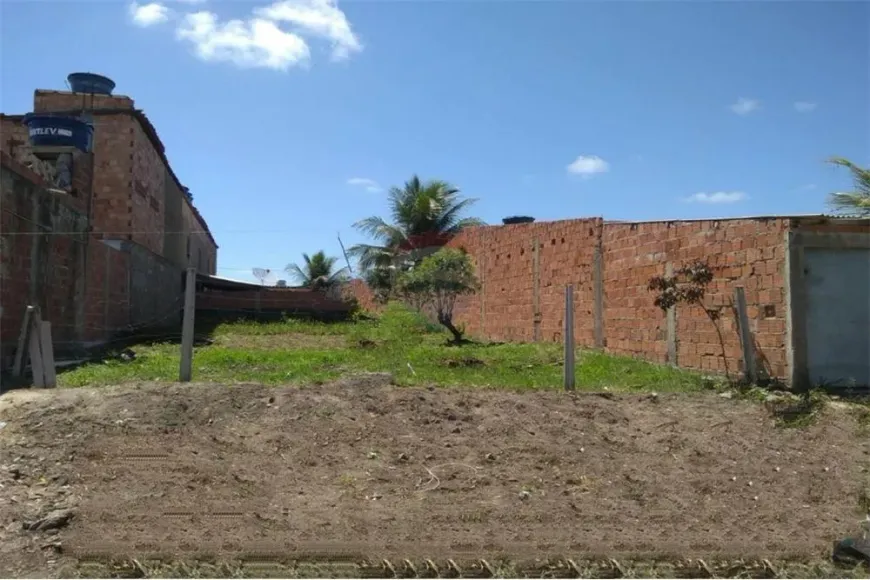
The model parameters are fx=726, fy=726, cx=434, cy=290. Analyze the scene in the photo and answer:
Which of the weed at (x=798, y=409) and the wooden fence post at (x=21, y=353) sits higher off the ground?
the wooden fence post at (x=21, y=353)

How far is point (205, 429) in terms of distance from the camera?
6.23m

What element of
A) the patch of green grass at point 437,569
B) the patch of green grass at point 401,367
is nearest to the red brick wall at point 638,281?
the patch of green grass at point 401,367

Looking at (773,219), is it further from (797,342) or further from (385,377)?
(385,377)

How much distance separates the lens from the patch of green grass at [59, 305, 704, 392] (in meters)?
8.82

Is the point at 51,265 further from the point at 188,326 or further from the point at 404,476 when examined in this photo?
the point at 404,476

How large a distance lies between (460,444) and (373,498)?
1.12 metres

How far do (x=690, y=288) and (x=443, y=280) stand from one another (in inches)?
372

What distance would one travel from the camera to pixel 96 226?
16391 mm

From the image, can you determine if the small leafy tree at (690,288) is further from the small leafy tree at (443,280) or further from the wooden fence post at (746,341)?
the small leafy tree at (443,280)

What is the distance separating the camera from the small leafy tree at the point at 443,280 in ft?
63.6

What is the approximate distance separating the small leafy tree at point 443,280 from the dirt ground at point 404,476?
11858 mm

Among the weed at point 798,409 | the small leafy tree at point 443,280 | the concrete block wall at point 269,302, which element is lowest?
the weed at point 798,409

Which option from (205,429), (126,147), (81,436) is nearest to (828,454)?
(205,429)

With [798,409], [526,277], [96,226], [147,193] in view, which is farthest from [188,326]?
[147,193]
